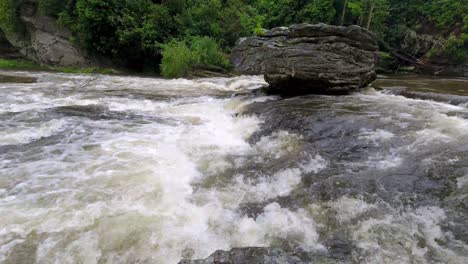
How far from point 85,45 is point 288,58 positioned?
1511cm

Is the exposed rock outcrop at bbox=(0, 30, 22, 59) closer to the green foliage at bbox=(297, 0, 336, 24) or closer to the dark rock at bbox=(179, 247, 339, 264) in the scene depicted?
the green foliage at bbox=(297, 0, 336, 24)

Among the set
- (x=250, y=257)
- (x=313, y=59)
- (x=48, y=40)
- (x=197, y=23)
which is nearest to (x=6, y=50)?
(x=48, y=40)

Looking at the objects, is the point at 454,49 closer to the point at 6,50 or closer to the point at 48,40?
the point at 48,40

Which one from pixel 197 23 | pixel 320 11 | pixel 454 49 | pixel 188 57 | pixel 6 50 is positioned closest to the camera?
pixel 188 57

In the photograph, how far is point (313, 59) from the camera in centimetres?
937

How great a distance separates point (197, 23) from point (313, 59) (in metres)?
12.3

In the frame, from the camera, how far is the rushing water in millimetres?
3354

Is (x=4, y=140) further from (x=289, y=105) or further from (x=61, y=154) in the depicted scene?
(x=289, y=105)

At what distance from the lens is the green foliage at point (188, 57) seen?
16312 millimetres

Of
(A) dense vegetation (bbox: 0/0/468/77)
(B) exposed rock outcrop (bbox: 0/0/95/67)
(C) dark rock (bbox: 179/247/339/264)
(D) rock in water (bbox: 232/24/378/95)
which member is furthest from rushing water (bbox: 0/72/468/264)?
(B) exposed rock outcrop (bbox: 0/0/95/67)

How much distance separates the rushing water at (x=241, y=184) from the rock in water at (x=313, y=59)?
1.39 metres

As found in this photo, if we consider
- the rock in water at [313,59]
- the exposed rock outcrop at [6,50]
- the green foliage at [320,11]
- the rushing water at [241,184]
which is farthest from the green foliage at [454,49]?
the exposed rock outcrop at [6,50]

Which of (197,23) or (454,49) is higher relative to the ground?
(197,23)

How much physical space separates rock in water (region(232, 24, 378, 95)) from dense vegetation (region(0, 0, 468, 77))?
7179mm
